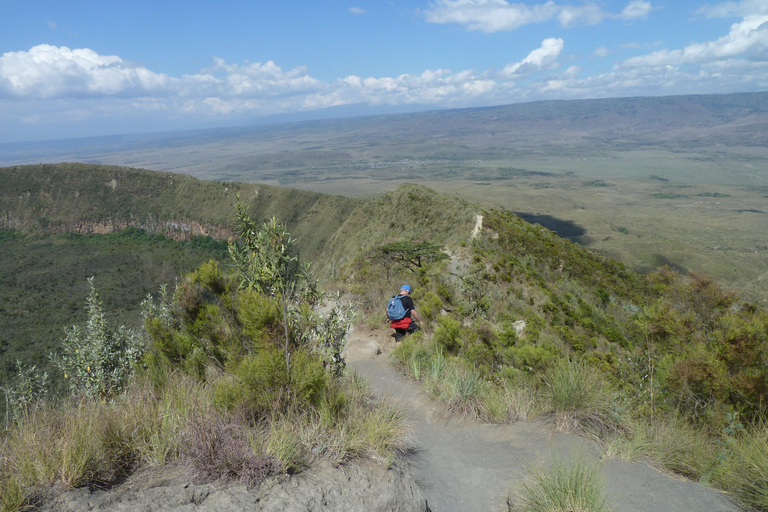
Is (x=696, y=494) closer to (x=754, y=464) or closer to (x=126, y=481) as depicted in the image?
(x=754, y=464)

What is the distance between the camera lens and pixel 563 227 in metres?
71.1

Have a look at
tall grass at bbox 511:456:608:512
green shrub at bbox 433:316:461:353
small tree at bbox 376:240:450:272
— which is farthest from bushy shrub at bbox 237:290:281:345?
small tree at bbox 376:240:450:272

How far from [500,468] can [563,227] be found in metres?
74.0

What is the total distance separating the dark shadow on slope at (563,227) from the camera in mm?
60562

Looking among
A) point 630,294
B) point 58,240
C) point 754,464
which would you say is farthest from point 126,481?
point 58,240

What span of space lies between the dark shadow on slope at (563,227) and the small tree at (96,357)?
59.2 meters

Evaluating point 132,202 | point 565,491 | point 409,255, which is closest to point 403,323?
point 565,491

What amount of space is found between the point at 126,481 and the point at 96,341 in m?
4.05

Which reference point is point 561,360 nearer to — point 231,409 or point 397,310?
point 397,310

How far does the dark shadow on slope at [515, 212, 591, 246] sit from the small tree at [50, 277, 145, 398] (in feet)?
194

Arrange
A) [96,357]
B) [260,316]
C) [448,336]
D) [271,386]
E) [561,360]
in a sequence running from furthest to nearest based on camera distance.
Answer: [448,336] → [96,357] → [561,360] → [260,316] → [271,386]

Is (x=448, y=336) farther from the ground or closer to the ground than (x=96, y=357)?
closer to the ground

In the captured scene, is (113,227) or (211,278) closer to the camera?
(211,278)

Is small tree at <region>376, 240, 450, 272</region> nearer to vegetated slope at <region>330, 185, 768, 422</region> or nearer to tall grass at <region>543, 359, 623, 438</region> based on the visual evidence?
vegetated slope at <region>330, 185, 768, 422</region>
